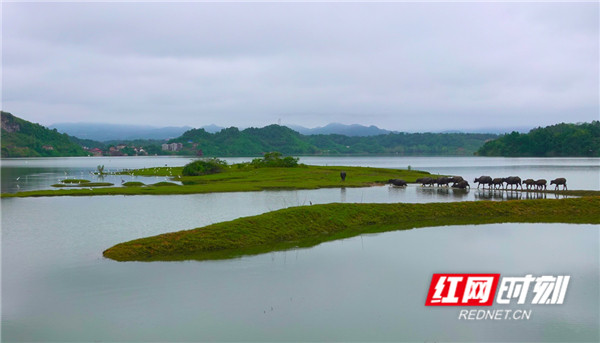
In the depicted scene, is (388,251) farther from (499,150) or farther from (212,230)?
(499,150)

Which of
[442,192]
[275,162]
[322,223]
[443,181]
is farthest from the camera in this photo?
[275,162]

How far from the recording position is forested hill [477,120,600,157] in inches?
6526

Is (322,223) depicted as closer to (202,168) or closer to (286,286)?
(286,286)

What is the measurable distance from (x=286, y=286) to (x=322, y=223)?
1057 centimetres

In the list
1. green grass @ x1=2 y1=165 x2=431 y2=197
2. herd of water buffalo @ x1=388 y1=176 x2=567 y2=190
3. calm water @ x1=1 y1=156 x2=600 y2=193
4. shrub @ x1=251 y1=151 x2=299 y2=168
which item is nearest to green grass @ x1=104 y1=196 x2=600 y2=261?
herd of water buffalo @ x1=388 y1=176 x2=567 y2=190

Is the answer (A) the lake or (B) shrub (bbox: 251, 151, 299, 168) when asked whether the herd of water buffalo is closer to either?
(A) the lake

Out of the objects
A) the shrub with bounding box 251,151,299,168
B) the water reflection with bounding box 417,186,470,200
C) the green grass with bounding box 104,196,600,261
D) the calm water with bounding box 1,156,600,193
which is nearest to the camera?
the green grass with bounding box 104,196,600,261

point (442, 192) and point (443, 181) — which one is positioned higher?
point (443, 181)

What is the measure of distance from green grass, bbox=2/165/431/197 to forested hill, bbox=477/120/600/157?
126242 mm

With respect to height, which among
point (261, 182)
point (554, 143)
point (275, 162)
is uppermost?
point (554, 143)

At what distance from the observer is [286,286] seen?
53.9 ft

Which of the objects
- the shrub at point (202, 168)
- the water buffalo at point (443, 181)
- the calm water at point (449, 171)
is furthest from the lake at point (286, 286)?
the shrub at point (202, 168)

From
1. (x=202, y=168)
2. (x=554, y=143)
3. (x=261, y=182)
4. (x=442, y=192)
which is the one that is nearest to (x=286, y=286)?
(x=442, y=192)


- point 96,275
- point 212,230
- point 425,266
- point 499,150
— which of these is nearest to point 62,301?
point 96,275
